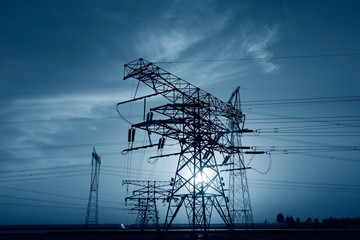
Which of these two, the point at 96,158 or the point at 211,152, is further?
the point at 96,158

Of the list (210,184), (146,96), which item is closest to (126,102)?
(146,96)

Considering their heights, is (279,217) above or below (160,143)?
below

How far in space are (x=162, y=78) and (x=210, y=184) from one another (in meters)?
12.1

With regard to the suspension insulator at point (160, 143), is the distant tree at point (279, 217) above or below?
below

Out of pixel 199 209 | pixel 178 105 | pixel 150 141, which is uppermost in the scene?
pixel 178 105

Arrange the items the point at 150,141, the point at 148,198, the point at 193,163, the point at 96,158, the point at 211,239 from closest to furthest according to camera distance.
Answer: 1. the point at 211,239
2. the point at 193,163
3. the point at 150,141
4. the point at 148,198
5. the point at 96,158

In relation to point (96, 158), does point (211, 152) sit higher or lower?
lower

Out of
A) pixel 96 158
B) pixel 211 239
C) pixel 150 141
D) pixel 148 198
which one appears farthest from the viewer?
pixel 96 158

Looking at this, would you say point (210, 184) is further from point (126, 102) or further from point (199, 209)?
point (126, 102)

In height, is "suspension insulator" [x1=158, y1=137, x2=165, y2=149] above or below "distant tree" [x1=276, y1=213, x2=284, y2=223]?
above

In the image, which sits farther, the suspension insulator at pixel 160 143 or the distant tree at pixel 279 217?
the distant tree at pixel 279 217

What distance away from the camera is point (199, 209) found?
28.5m

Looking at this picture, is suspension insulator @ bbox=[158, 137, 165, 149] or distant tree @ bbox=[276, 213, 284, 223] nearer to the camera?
suspension insulator @ bbox=[158, 137, 165, 149]

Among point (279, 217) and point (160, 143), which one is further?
point (279, 217)
